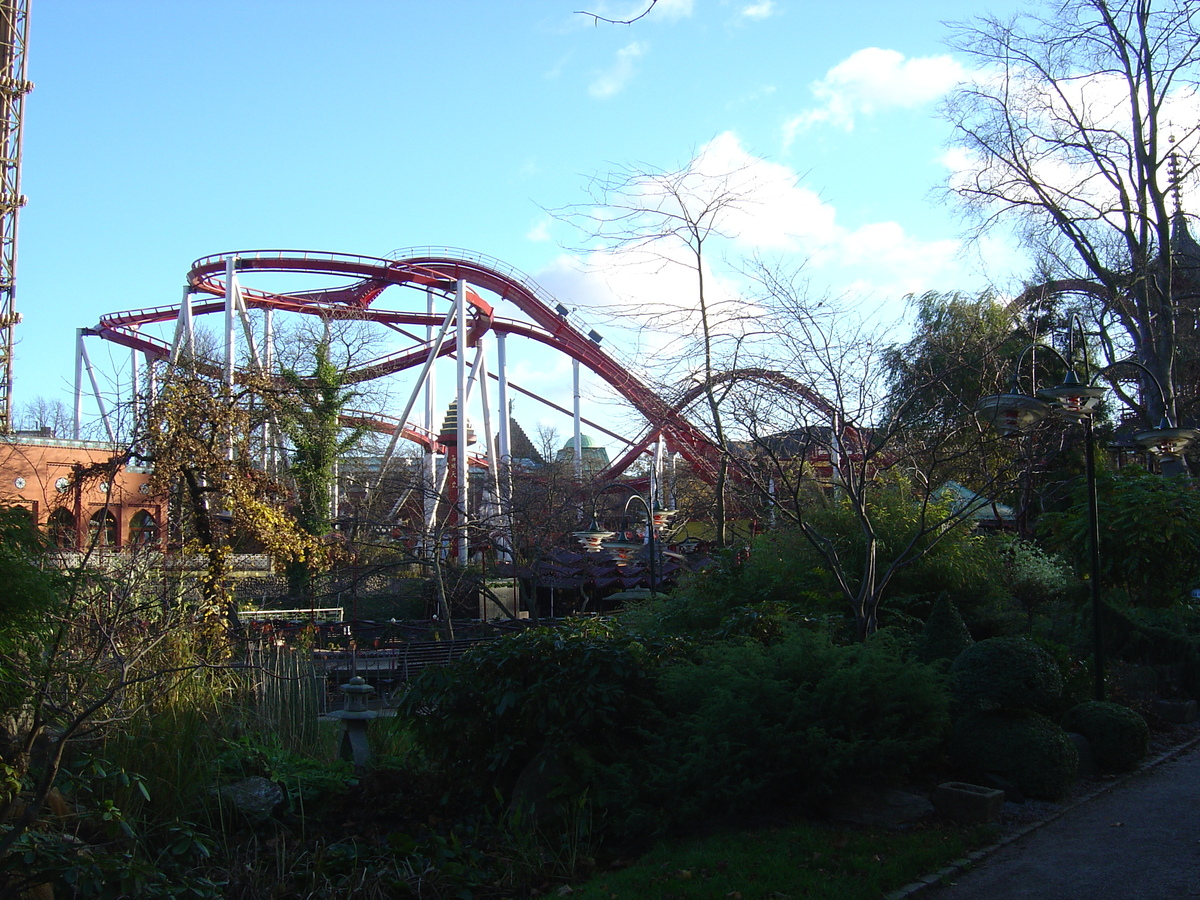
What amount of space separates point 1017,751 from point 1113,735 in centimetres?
128

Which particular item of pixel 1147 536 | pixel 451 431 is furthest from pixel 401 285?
pixel 1147 536

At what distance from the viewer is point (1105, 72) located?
16.7 metres

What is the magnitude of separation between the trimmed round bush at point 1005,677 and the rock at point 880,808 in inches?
41.1

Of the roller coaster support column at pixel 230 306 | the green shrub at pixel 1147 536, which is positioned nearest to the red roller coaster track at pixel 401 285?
the roller coaster support column at pixel 230 306

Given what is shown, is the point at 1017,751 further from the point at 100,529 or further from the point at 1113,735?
the point at 100,529

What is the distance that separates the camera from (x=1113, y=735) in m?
7.01

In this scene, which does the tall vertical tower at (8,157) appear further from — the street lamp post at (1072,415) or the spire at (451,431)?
the street lamp post at (1072,415)

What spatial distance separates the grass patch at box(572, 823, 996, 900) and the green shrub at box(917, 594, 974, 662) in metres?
2.31

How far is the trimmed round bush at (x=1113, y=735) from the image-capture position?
700 centimetres

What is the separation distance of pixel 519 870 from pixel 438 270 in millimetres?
22015

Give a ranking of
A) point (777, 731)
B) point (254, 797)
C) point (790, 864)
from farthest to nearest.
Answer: point (254, 797)
point (777, 731)
point (790, 864)

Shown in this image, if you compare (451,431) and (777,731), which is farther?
(451,431)

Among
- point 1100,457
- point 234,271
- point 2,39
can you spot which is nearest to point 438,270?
point 234,271

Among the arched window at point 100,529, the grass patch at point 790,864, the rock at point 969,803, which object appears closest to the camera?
the grass patch at point 790,864
